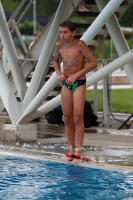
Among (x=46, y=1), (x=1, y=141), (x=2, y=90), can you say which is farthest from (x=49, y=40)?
(x=46, y=1)

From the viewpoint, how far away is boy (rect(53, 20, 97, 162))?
961cm

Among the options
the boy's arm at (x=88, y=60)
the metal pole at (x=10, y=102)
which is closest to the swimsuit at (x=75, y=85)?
the boy's arm at (x=88, y=60)

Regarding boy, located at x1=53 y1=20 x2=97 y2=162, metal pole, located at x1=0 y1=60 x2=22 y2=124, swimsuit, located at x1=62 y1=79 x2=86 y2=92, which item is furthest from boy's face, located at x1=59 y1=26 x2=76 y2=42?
metal pole, located at x1=0 y1=60 x2=22 y2=124

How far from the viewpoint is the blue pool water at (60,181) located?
24.4 feet

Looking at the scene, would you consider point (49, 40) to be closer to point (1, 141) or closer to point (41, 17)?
point (1, 141)

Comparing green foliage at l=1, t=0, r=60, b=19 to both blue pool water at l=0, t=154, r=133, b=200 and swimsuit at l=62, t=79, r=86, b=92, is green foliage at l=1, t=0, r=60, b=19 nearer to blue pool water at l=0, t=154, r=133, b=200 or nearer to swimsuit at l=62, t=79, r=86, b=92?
swimsuit at l=62, t=79, r=86, b=92

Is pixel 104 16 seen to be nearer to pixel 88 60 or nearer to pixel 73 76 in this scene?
pixel 88 60

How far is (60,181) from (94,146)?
3535mm

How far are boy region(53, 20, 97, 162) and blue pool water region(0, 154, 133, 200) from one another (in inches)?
24.1

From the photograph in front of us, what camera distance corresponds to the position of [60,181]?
823cm

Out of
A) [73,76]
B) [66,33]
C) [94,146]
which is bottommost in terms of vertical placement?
[94,146]

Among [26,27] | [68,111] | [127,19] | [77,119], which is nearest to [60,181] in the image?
[77,119]

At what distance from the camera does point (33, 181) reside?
822 cm

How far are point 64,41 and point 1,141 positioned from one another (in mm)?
3249
